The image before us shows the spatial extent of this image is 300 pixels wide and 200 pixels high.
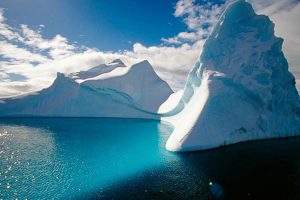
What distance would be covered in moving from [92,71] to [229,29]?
42458mm

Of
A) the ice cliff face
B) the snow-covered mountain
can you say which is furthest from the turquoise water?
the snow-covered mountain

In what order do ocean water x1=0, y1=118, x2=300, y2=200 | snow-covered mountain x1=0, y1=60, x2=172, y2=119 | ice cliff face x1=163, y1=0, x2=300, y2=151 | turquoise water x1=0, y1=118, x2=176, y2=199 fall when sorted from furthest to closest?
snow-covered mountain x1=0, y1=60, x2=172, y2=119 → ice cliff face x1=163, y1=0, x2=300, y2=151 → turquoise water x1=0, y1=118, x2=176, y2=199 → ocean water x1=0, y1=118, x2=300, y2=200

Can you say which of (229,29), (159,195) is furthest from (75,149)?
(229,29)

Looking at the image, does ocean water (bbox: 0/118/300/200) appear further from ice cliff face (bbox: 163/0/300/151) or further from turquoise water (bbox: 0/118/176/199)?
ice cliff face (bbox: 163/0/300/151)

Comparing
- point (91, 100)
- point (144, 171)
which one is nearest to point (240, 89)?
point (144, 171)

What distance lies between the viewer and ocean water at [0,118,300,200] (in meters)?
14.0

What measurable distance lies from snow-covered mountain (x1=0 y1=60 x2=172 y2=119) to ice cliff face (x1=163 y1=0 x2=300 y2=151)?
22606 mm

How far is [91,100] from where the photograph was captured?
56.7 metres

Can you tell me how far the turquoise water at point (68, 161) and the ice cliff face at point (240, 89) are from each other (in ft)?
15.1

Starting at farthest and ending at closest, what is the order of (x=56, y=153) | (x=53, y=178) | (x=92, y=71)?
1. (x=92, y=71)
2. (x=56, y=153)
3. (x=53, y=178)

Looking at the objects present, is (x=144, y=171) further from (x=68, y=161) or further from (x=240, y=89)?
(x=240, y=89)

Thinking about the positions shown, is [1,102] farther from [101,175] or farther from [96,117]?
[101,175]

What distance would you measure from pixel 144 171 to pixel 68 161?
25.0ft

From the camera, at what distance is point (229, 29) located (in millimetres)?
35156
